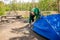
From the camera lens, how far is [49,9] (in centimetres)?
1353

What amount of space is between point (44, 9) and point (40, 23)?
644 centimetres

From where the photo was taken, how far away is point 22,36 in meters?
7.16

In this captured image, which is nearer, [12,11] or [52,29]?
[52,29]

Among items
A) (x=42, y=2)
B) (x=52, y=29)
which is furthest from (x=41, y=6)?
(x=52, y=29)

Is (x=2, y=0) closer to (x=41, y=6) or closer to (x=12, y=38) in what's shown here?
(x=41, y=6)

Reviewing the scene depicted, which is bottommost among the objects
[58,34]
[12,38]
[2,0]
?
[12,38]

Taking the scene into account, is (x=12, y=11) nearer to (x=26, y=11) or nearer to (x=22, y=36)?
(x=26, y=11)

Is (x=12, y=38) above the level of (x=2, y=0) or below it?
below

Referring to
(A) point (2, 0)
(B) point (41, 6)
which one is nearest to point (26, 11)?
(B) point (41, 6)

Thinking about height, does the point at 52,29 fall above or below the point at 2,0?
below

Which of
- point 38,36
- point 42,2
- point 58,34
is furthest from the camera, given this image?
point 42,2

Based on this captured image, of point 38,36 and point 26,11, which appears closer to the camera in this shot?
point 38,36

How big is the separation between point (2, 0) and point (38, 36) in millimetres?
7431

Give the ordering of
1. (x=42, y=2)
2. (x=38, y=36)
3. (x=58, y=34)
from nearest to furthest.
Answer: (x=58, y=34), (x=38, y=36), (x=42, y=2)
